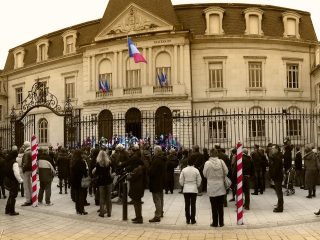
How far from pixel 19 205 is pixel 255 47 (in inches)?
903

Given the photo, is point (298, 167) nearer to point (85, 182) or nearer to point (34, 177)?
point (85, 182)

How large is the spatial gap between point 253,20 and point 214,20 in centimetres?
330

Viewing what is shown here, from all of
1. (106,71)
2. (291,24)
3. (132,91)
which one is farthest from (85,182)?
(291,24)

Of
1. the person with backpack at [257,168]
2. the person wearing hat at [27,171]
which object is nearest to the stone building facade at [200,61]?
the person with backpack at [257,168]

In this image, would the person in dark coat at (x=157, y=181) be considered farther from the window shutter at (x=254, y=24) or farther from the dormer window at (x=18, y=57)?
the dormer window at (x=18, y=57)

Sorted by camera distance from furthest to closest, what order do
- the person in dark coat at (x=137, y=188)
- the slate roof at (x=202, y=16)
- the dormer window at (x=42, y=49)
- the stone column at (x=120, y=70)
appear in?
the dormer window at (x=42, y=49)
the stone column at (x=120, y=70)
the slate roof at (x=202, y=16)
the person in dark coat at (x=137, y=188)

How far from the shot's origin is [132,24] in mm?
28359

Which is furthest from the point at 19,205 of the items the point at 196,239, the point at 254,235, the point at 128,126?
the point at 128,126

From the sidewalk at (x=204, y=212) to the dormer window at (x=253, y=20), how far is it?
18970 mm

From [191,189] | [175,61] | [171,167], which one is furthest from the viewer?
[175,61]

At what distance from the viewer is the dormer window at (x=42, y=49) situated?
115ft

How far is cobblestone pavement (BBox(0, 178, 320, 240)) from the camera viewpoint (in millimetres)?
7652

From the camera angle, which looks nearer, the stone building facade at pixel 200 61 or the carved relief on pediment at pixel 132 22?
the stone building facade at pixel 200 61

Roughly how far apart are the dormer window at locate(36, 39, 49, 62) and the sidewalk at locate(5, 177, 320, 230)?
25.5 metres
